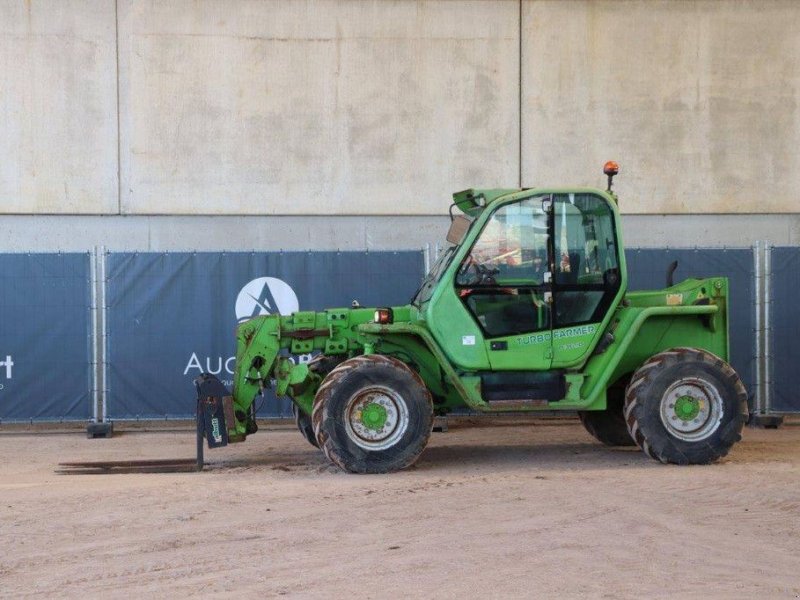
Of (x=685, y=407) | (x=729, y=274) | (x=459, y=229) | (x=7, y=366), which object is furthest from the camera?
(x=729, y=274)

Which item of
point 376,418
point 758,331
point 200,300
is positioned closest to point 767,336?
point 758,331

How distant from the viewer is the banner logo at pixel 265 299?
13.9 m

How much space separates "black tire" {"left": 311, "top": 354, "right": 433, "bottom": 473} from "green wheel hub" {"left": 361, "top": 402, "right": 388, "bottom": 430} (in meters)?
0.01

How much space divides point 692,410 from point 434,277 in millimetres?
2721

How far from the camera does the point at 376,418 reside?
10273 millimetres

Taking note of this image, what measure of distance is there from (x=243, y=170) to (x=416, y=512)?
895cm

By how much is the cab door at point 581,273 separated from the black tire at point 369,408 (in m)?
1.43

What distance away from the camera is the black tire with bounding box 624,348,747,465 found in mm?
10477

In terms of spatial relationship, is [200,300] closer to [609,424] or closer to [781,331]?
[609,424]

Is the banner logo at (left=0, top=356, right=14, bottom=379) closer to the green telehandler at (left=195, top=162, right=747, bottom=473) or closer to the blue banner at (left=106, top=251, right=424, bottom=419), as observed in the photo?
the blue banner at (left=106, top=251, right=424, bottom=419)

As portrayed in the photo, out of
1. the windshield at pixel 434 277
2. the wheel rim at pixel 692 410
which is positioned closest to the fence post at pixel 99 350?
the windshield at pixel 434 277

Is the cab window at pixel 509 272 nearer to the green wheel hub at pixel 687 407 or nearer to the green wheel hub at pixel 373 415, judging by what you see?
the green wheel hub at pixel 373 415

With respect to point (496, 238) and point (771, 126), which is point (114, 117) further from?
point (771, 126)

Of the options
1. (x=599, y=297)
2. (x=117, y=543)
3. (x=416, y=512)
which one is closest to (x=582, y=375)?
(x=599, y=297)
